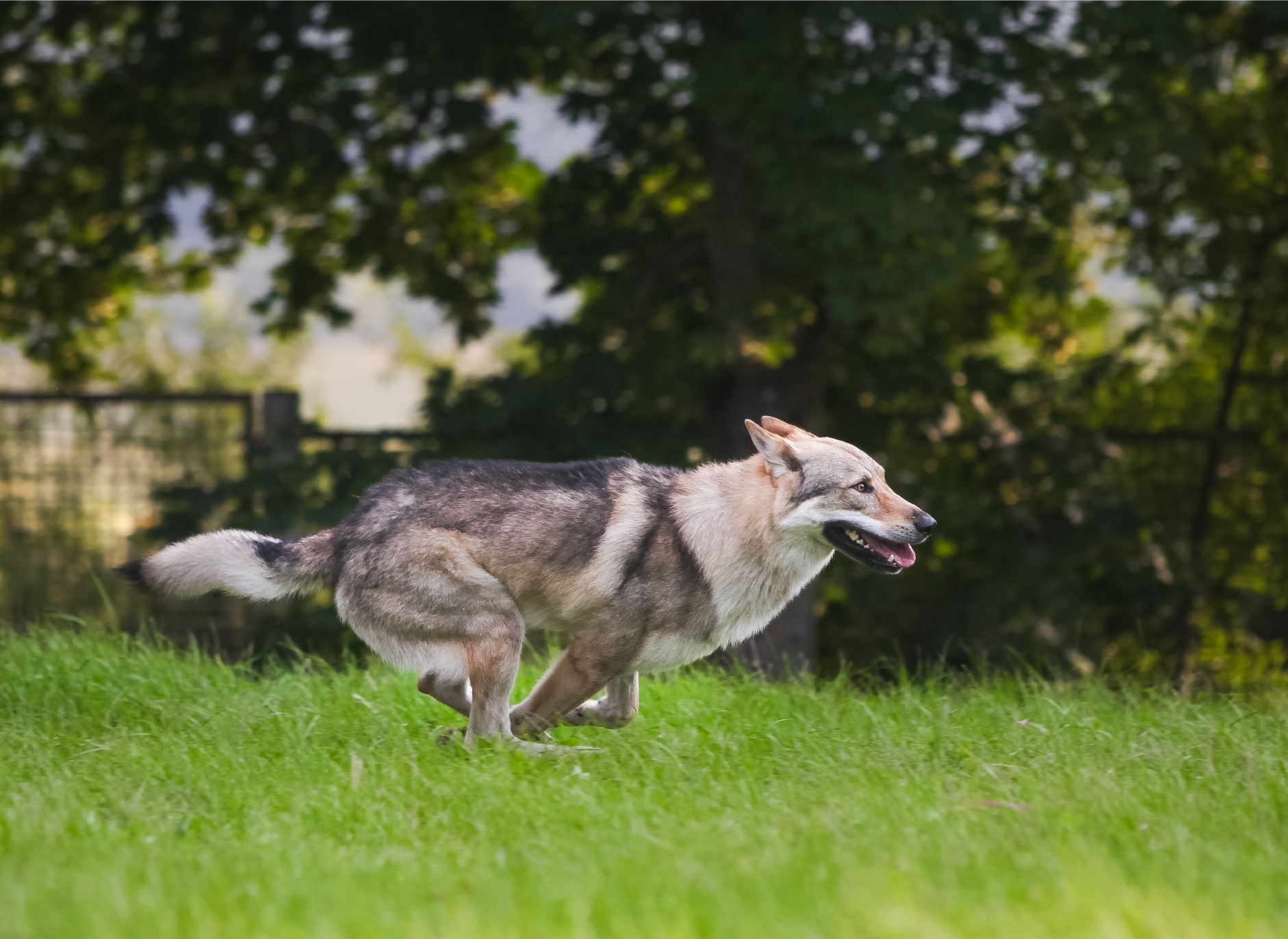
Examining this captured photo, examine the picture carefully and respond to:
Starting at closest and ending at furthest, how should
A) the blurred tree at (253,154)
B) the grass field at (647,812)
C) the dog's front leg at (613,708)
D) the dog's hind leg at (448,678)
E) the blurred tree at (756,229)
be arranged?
the grass field at (647,812) → the dog's hind leg at (448,678) → the dog's front leg at (613,708) → the blurred tree at (756,229) → the blurred tree at (253,154)

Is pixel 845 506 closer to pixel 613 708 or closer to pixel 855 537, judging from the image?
pixel 855 537

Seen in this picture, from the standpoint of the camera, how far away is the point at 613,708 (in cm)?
541

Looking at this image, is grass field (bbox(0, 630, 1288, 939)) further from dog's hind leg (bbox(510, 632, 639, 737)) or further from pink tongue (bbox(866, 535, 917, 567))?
pink tongue (bbox(866, 535, 917, 567))

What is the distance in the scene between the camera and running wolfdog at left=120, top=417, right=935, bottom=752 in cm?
502

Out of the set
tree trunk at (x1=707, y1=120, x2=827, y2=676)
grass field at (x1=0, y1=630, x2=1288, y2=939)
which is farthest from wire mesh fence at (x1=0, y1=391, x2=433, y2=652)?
grass field at (x1=0, y1=630, x2=1288, y2=939)

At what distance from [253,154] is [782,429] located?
7022mm

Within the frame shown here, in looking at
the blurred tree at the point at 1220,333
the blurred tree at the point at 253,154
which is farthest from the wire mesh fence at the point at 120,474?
the blurred tree at the point at 1220,333

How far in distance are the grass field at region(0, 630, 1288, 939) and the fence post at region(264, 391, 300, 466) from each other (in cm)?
355

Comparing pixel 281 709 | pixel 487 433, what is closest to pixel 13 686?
pixel 281 709

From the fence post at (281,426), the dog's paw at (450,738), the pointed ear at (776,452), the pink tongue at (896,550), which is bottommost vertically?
the dog's paw at (450,738)

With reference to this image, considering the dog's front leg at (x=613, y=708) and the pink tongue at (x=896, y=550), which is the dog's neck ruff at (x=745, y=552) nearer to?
the pink tongue at (x=896, y=550)

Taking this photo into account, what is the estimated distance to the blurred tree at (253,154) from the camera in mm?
9711

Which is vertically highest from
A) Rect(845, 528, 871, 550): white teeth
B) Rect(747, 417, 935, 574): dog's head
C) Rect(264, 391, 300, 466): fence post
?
Rect(747, 417, 935, 574): dog's head

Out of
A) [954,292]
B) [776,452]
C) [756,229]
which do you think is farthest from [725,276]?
[776,452]
